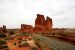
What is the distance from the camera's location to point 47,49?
1661cm

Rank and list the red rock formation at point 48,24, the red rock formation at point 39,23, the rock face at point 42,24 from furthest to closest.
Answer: the red rock formation at point 48,24, the rock face at point 42,24, the red rock formation at point 39,23

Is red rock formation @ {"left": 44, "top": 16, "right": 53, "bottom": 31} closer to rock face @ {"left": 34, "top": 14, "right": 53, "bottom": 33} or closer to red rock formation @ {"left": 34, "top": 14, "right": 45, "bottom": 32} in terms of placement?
rock face @ {"left": 34, "top": 14, "right": 53, "bottom": 33}

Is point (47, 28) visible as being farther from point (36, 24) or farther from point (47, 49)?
point (47, 49)

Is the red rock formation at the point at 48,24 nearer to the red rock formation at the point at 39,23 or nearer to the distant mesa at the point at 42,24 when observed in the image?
the distant mesa at the point at 42,24

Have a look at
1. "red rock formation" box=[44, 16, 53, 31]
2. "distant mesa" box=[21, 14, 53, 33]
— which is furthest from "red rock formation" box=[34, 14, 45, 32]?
"red rock formation" box=[44, 16, 53, 31]

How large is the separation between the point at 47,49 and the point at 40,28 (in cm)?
7209

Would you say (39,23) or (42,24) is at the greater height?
(39,23)

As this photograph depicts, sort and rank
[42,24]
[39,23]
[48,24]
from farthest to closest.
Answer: [42,24] → [39,23] → [48,24]

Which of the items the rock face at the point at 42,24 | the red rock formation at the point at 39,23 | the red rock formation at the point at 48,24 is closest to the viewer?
the red rock formation at the point at 39,23

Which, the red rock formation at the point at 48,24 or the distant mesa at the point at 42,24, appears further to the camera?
the red rock formation at the point at 48,24

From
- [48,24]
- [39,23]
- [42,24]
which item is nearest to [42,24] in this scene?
[42,24]

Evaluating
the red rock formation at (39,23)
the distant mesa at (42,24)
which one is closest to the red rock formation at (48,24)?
the distant mesa at (42,24)

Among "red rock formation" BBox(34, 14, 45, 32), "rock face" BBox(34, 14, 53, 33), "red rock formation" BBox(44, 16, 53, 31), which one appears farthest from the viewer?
"red rock formation" BBox(44, 16, 53, 31)

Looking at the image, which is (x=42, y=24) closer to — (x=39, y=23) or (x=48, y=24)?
(x=39, y=23)
